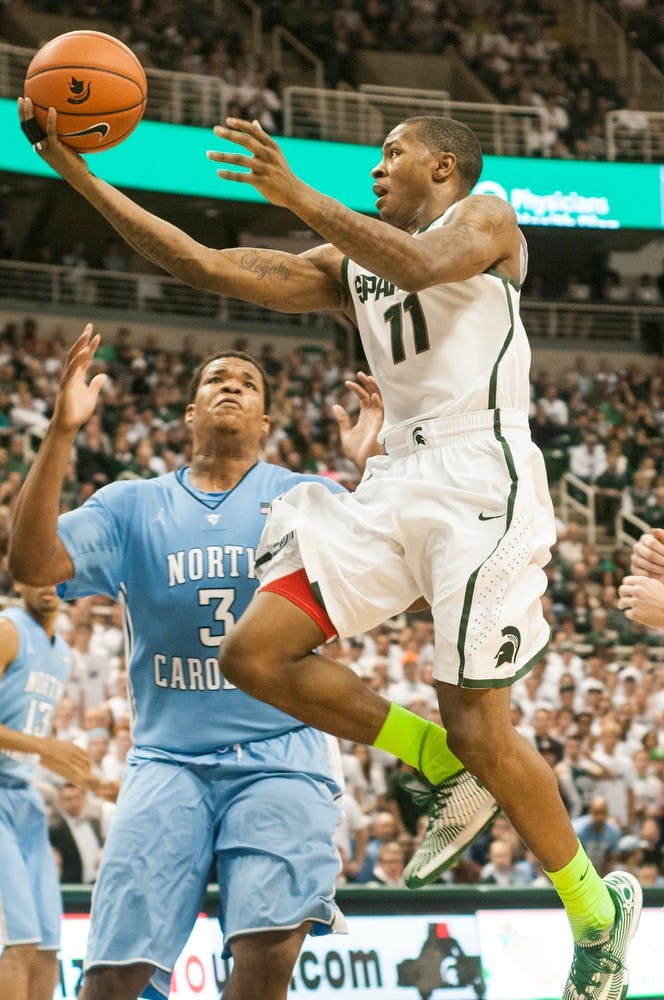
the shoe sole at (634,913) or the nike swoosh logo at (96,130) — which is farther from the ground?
the nike swoosh logo at (96,130)

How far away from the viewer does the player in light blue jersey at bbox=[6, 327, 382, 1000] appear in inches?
154

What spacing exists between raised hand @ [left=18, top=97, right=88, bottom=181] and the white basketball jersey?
1013mm

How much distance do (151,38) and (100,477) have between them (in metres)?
9.64

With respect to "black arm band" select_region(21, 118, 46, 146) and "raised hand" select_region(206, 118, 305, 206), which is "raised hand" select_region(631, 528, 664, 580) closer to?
"raised hand" select_region(206, 118, 305, 206)

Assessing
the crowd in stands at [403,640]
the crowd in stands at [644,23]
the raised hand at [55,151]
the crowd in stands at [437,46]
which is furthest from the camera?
the crowd in stands at [644,23]

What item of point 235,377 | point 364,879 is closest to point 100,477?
point 364,879

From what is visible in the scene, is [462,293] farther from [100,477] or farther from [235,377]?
[100,477]

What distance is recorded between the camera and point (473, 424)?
3.91 m

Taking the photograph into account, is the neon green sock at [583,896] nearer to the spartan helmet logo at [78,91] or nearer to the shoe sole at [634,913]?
the shoe sole at [634,913]

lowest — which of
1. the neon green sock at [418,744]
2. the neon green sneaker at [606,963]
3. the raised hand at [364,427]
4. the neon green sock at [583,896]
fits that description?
the neon green sneaker at [606,963]

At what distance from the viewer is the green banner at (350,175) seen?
61.2ft

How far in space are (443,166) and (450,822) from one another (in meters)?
1.99

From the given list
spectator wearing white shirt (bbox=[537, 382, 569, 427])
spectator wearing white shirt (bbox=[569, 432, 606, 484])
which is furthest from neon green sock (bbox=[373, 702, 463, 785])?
spectator wearing white shirt (bbox=[537, 382, 569, 427])

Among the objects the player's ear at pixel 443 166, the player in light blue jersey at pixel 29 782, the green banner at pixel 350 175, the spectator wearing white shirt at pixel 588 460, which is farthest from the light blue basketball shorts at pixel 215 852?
the green banner at pixel 350 175
